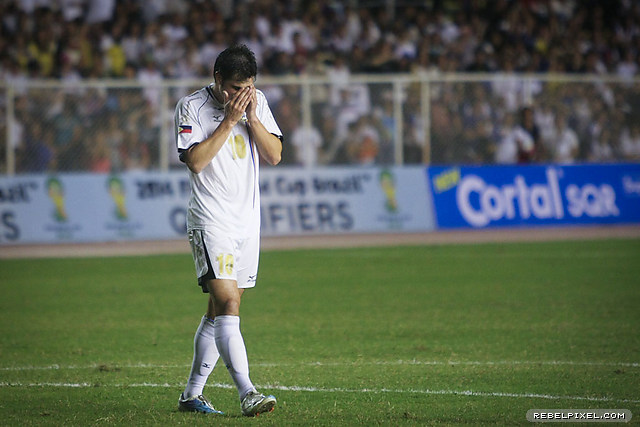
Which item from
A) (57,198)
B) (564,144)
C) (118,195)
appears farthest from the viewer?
(564,144)

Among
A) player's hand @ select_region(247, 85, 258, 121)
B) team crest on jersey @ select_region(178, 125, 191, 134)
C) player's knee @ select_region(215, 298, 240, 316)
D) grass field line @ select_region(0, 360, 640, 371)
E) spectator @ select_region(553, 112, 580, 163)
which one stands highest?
player's hand @ select_region(247, 85, 258, 121)

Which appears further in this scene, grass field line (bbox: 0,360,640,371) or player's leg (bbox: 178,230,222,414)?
grass field line (bbox: 0,360,640,371)

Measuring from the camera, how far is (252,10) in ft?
75.3

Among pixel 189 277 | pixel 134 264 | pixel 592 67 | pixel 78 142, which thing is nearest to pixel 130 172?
pixel 78 142

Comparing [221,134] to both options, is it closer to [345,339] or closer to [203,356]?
[203,356]

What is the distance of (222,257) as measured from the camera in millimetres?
5832

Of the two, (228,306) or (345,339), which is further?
(345,339)

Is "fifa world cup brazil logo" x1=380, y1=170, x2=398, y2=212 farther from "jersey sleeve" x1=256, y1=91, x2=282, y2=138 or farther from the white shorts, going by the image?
the white shorts

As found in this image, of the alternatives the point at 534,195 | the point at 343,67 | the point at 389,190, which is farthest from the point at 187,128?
the point at 343,67

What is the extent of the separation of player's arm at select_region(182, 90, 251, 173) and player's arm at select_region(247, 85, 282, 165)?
0.09 m

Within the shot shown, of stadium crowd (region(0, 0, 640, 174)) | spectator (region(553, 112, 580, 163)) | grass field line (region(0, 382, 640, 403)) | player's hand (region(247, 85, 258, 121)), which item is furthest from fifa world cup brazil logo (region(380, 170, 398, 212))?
player's hand (region(247, 85, 258, 121))

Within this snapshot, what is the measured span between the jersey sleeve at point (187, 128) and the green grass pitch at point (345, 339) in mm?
1595

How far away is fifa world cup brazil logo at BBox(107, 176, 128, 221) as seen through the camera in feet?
58.6

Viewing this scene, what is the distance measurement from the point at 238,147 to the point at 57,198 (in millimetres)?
12374
